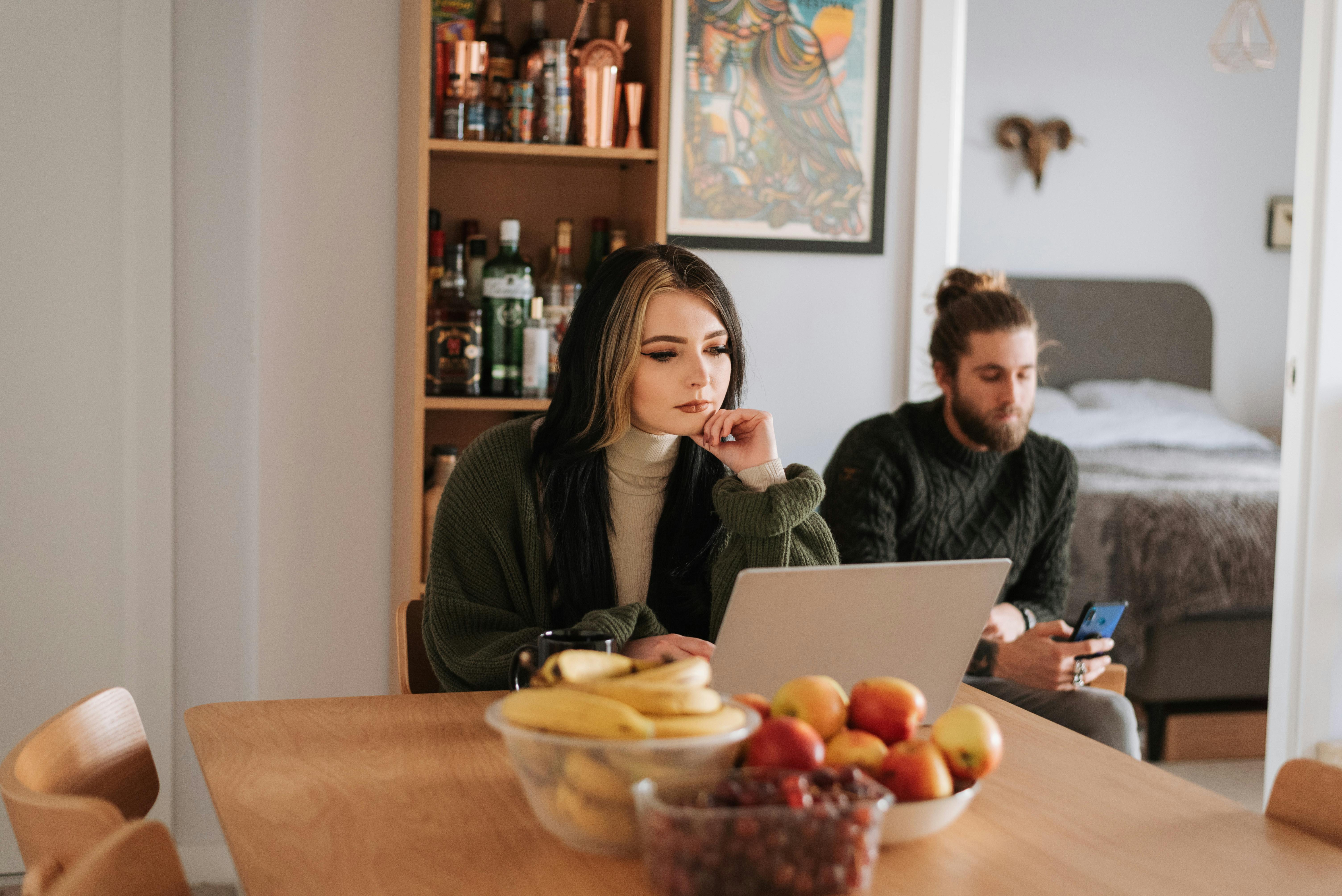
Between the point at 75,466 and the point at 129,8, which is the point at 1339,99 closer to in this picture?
the point at 129,8

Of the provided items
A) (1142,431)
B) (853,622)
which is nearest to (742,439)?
(853,622)

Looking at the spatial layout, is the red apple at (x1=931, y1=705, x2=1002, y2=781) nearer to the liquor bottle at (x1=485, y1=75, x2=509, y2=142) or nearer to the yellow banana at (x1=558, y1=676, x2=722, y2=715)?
the yellow banana at (x1=558, y1=676, x2=722, y2=715)

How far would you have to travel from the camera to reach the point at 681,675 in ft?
2.75

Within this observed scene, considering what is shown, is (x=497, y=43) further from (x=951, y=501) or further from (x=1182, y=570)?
(x=1182, y=570)

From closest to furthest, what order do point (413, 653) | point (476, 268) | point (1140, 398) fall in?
point (413, 653)
point (476, 268)
point (1140, 398)

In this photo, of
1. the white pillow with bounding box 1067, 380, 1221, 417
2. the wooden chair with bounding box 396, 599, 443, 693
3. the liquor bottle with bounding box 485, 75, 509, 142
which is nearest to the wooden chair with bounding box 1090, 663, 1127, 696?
the wooden chair with bounding box 396, 599, 443, 693

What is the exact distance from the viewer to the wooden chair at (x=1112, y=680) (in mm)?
2107

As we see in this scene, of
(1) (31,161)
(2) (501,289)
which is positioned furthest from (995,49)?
(1) (31,161)

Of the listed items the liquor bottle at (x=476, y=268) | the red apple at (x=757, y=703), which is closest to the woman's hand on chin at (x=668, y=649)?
the red apple at (x=757, y=703)

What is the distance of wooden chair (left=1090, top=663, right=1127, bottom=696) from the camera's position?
2107 millimetres

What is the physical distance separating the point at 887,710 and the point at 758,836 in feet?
0.80

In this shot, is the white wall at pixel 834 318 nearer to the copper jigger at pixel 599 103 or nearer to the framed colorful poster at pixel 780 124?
the framed colorful poster at pixel 780 124

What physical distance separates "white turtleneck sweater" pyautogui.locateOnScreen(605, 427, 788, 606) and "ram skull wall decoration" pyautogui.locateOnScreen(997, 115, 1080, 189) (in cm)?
434

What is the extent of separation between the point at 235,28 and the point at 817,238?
1.28 m
